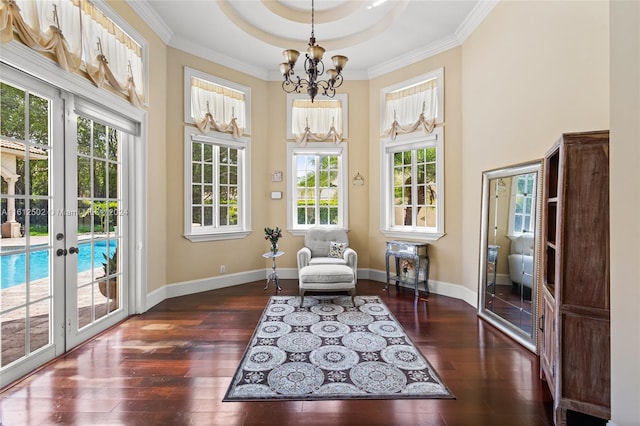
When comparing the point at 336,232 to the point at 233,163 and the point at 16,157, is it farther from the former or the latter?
the point at 16,157

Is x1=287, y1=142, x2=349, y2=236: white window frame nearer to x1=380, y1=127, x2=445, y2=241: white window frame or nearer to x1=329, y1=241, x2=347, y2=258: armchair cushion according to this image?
x1=329, y1=241, x2=347, y2=258: armchair cushion

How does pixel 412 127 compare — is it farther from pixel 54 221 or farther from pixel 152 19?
pixel 54 221

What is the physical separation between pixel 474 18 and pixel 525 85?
139cm

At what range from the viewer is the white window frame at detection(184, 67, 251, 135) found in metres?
4.39

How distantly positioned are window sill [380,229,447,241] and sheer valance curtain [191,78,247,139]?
2.98 meters

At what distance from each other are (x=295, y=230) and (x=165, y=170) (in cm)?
222

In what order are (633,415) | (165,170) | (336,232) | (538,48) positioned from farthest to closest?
(336,232) < (165,170) < (538,48) < (633,415)

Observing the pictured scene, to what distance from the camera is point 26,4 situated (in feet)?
7.21

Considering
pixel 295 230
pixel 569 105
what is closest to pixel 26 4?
pixel 295 230

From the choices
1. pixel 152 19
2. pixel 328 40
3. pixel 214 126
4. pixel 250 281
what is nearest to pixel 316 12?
pixel 328 40

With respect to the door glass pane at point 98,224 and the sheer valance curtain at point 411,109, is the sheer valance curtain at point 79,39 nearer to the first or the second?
the door glass pane at point 98,224

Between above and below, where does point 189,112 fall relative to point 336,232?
above

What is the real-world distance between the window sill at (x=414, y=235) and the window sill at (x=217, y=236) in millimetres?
2374

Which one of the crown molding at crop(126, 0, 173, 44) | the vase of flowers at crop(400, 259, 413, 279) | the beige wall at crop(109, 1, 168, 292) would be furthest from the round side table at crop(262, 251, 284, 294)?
the crown molding at crop(126, 0, 173, 44)
